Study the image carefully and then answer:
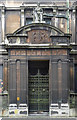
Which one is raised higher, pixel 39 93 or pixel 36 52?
pixel 36 52

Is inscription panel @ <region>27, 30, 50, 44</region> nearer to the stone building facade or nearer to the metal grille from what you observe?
the stone building facade

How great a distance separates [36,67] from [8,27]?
6.55m

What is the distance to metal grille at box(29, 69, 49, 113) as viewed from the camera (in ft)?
46.8

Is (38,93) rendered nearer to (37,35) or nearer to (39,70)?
(39,70)

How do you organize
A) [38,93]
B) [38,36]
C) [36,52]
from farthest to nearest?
[38,93], [38,36], [36,52]

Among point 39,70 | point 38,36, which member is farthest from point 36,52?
point 39,70

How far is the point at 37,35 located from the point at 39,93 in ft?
15.4

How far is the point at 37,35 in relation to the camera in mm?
13766

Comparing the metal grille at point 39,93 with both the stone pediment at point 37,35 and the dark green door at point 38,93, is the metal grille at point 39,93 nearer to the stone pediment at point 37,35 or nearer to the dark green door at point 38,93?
the dark green door at point 38,93

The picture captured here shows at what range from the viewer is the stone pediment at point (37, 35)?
1363cm

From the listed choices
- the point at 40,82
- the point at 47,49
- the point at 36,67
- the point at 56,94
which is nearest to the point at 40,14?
the point at 47,49

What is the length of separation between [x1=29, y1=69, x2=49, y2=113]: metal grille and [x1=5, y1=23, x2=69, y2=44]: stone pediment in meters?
2.91

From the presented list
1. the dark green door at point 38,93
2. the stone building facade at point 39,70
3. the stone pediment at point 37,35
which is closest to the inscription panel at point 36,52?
the stone building facade at point 39,70

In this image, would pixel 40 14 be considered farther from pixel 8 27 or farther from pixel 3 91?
pixel 3 91
